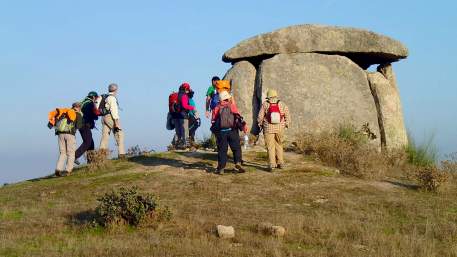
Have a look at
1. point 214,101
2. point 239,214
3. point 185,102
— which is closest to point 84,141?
point 185,102

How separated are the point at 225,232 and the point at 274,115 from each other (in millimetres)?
5958

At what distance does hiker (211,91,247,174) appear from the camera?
13.1m

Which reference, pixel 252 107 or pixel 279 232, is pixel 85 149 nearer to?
pixel 252 107

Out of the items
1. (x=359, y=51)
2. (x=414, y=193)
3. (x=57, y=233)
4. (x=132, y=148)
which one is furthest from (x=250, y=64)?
(x=57, y=233)

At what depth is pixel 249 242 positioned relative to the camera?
778cm

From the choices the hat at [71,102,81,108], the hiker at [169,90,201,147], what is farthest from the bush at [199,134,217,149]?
the hat at [71,102,81,108]

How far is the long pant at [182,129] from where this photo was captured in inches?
680

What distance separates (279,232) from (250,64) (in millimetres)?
12426

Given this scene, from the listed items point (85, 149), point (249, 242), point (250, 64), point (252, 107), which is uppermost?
point (250, 64)

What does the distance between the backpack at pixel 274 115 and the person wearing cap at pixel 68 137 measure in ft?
16.6

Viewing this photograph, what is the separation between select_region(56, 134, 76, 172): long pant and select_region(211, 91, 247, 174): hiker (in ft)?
13.1

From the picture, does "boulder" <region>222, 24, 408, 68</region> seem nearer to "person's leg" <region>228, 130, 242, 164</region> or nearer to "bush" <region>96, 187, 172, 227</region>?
"person's leg" <region>228, 130, 242, 164</region>

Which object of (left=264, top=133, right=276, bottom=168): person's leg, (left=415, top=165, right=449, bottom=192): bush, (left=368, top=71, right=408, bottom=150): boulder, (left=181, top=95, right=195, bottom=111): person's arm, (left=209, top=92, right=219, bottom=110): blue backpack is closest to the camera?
(left=415, top=165, right=449, bottom=192): bush

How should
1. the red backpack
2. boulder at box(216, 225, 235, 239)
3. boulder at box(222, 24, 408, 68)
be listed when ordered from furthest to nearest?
1. boulder at box(222, 24, 408, 68)
2. the red backpack
3. boulder at box(216, 225, 235, 239)
